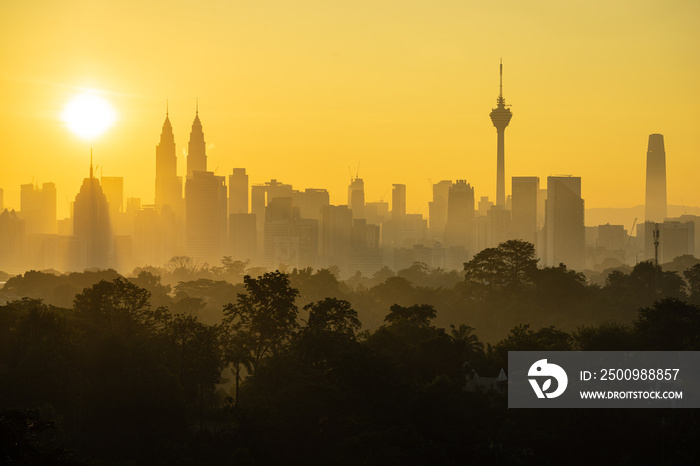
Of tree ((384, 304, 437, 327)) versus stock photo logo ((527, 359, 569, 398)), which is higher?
A: tree ((384, 304, 437, 327))

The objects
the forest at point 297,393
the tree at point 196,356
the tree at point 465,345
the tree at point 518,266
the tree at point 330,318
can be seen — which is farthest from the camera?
the tree at point 518,266

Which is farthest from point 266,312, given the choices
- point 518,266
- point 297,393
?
point 518,266

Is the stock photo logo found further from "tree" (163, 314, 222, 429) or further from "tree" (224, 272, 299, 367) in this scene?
"tree" (163, 314, 222, 429)

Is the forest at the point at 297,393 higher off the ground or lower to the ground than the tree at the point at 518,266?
lower

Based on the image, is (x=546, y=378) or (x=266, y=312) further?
(x=266, y=312)

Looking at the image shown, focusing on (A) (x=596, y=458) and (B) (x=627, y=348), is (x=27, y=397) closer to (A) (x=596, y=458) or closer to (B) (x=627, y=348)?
(A) (x=596, y=458)

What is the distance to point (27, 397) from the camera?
154 ft

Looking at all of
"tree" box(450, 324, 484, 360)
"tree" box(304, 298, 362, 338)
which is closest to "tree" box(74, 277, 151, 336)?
"tree" box(304, 298, 362, 338)

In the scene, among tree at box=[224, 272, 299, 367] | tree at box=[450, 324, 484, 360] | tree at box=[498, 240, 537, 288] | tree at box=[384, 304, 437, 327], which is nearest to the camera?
tree at box=[224, 272, 299, 367]

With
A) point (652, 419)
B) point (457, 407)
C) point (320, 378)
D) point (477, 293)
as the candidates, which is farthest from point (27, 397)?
point (477, 293)

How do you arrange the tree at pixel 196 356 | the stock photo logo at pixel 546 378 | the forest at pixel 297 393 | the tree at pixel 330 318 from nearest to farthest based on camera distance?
the forest at pixel 297 393 → the stock photo logo at pixel 546 378 → the tree at pixel 196 356 → the tree at pixel 330 318

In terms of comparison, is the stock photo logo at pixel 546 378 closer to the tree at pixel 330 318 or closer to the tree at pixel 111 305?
the tree at pixel 330 318

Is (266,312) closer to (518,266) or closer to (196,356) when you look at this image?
(196,356)

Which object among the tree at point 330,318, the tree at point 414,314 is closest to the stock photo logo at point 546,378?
the tree at point 330,318
